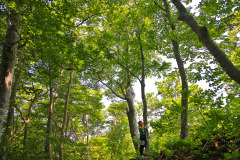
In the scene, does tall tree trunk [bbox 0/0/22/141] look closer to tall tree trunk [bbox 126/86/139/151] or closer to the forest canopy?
the forest canopy

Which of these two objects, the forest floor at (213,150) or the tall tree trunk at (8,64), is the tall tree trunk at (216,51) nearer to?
the forest floor at (213,150)

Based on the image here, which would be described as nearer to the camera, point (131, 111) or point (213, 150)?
point (213, 150)

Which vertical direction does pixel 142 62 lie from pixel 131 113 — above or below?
above

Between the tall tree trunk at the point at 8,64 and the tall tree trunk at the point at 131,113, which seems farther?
the tall tree trunk at the point at 131,113

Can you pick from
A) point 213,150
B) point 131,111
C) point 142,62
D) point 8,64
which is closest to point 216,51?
point 213,150

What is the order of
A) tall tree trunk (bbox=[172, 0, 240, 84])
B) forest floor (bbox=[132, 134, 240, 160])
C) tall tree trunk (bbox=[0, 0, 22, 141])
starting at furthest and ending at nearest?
tall tree trunk (bbox=[0, 0, 22, 141]) → tall tree trunk (bbox=[172, 0, 240, 84]) → forest floor (bbox=[132, 134, 240, 160])

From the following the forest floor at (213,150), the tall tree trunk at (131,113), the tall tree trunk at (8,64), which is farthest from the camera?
the tall tree trunk at (131,113)

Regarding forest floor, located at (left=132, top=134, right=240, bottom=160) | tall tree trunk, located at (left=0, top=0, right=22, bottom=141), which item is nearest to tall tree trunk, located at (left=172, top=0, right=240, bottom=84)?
forest floor, located at (left=132, top=134, right=240, bottom=160)

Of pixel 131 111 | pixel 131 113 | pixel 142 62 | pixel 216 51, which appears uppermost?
pixel 142 62

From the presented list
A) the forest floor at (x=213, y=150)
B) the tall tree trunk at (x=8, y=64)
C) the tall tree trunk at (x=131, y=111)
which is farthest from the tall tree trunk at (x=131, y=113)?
the tall tree trunk at (x=8, y=64)

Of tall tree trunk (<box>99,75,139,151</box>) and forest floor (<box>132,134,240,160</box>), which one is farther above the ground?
tall tree trunk (<box>99,75,139,151</box>)

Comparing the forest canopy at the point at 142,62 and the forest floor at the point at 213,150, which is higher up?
the forest canopy at the point at 142,62

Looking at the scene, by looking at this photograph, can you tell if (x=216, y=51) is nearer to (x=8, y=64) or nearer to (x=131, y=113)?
(x=8, y=64)

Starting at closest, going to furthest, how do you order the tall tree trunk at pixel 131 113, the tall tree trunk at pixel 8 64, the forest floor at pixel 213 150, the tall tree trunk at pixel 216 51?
the forest floor at pixel 213 150 → the tall tree trunk at pixel 216 51 → the tall tree trunk at pixel 8 64 → the tall tree trunk at pixel 131 113
